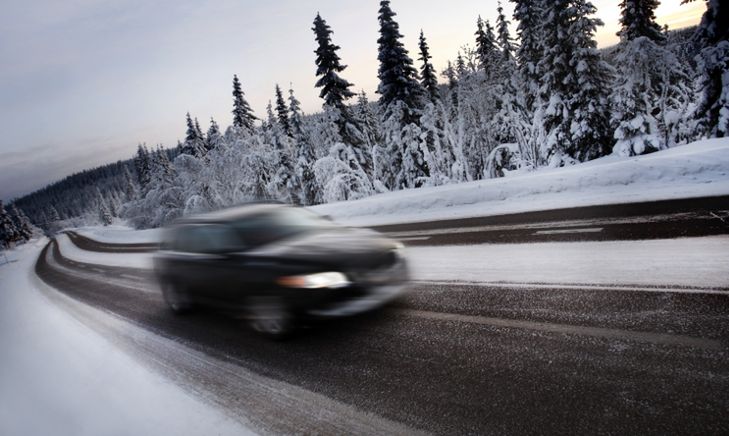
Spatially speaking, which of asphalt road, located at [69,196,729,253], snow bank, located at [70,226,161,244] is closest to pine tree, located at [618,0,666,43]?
asphalt road, located at [69,196,729,253]

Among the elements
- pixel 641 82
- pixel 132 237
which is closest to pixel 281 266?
pixel 641 82

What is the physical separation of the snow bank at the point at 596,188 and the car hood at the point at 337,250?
21.2 feet

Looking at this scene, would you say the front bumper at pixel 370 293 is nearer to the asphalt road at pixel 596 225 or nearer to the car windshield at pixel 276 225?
the car windshield at pixel 276 225

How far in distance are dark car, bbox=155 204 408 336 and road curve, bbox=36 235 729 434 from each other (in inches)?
19.7

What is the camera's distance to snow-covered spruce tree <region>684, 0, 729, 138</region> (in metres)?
16.1

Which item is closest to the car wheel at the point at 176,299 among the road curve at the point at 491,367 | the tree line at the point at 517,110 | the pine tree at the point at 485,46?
the road curve at the point at 491,367

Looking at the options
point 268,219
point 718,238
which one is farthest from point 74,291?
point 718,238

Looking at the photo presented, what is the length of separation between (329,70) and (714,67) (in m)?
20.6

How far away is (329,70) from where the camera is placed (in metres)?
27.7

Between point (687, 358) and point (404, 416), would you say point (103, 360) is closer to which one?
point (404, 416)

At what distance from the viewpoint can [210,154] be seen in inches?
1393

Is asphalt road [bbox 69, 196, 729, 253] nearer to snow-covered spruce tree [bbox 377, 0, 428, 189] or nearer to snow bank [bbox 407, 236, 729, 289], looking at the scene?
snow bank [bbox 407, 236, 729, 289]

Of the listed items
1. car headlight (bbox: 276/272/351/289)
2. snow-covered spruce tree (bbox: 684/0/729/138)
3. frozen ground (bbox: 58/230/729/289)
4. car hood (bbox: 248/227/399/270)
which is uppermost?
snow-covered spruce tree (bbox: 684/0/729/138)

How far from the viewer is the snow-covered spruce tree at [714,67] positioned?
16.1 metres
